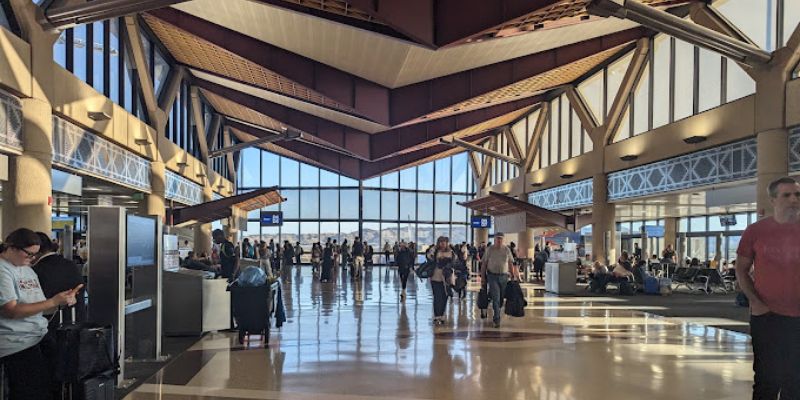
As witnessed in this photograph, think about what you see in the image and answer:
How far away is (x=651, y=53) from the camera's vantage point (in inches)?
787

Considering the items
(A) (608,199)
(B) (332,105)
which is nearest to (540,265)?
(A) (608,199)

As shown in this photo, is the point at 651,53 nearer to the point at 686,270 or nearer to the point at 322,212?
the point at 686,270

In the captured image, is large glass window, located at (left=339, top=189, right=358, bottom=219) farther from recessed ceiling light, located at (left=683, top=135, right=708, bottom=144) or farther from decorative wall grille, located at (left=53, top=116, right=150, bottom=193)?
recessed ceiling light, located at (left=683, top=135, right=708, bottom=144)

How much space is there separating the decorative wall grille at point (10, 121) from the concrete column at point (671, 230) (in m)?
28.3

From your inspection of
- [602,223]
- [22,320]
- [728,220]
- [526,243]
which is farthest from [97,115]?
[526,243]

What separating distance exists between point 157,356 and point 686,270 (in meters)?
17.2

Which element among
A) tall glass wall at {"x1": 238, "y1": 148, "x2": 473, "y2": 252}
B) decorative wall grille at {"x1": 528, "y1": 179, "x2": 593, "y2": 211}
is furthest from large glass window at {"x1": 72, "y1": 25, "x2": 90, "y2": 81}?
tall glass wall at {"x1": 238, "y1": 148, "x2": 473, "y2": 252}

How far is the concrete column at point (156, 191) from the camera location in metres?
19.5

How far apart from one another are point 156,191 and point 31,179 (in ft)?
30.4

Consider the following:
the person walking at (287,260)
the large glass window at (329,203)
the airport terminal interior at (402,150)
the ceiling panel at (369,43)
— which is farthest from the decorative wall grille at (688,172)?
the large glass window at (329,203)

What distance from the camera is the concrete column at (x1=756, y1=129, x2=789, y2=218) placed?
13.6m

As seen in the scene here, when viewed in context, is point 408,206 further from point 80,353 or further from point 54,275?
point 80,353

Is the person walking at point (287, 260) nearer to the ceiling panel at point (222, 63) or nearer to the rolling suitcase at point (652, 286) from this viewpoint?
the ceiling panel at point (222, 63)

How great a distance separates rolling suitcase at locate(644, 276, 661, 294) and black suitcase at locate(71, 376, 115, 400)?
16.2 metres
